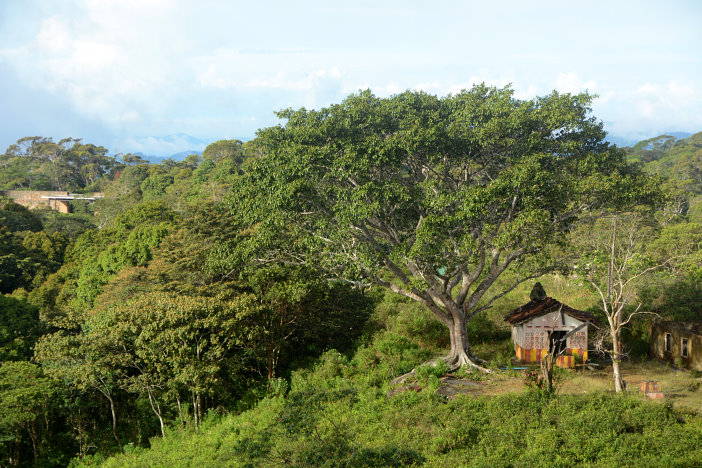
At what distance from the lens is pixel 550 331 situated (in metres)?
17.3

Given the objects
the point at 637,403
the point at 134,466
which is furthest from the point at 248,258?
the point at 637,403

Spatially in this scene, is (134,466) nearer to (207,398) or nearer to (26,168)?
(207,398)

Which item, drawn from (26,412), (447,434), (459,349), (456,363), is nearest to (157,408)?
(26,412)

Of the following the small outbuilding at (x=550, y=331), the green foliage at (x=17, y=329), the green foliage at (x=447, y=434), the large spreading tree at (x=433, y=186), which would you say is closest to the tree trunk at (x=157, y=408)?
the green foliage at (x=447, y=434)

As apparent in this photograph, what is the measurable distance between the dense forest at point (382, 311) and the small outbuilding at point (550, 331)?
0.92 metres

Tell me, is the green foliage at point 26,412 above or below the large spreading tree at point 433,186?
below

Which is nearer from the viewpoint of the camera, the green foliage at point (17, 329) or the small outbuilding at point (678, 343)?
the small outbuilding at point (678, 343)

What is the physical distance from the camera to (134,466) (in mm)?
13641

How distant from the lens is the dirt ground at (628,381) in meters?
13.7

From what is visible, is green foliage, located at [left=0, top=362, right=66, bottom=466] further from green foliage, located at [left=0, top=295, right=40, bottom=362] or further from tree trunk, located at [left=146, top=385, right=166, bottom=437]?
green foliage, located at [left=0, top=295, right=40, bottom=362]

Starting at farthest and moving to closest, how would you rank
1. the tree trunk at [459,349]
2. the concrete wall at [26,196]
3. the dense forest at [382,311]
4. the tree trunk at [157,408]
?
the concrete wall at [26,196] < the tree trunk at [459,349] < the tree trunk at [157,408] < the dense forest at [382,311]

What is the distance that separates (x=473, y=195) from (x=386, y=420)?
6451mm

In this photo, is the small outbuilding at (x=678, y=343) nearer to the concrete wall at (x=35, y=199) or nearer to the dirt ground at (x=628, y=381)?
the dirt ground at (x=628, y=381)

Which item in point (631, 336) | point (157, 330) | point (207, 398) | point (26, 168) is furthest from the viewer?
point (26, 168)
